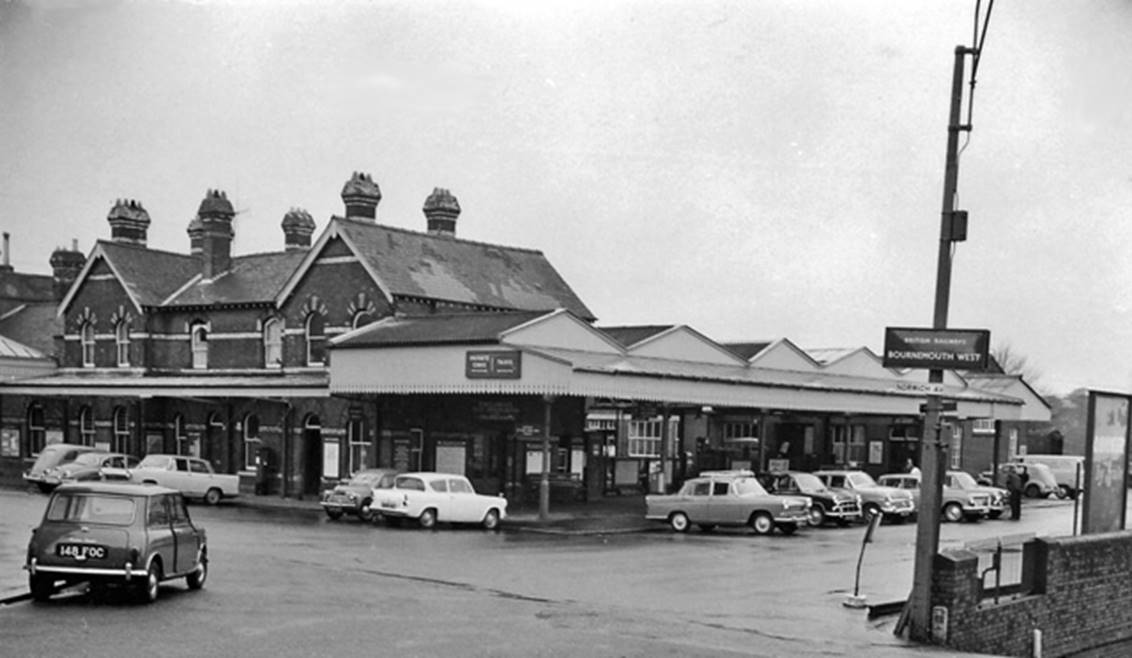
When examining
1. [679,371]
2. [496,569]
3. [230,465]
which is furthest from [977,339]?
[230,465]

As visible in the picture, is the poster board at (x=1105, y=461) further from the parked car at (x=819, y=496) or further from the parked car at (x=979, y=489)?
the parked car at (x=979, y=489)

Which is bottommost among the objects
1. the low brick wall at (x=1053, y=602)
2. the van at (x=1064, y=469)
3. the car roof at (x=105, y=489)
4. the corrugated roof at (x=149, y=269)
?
the low brick wall at (x=1053, y=602)

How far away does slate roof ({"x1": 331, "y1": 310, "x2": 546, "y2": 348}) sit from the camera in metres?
37.9

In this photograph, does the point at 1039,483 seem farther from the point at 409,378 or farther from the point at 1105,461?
the point at 1105,461

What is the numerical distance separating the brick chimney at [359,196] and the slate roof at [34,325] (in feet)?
69.2

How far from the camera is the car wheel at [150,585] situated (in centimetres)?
1750

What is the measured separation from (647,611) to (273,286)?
3254 cm

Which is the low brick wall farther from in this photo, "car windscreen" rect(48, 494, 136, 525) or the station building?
the station building

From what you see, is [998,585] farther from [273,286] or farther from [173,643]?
[273,286]

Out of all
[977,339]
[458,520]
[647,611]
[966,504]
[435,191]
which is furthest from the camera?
[435,191]

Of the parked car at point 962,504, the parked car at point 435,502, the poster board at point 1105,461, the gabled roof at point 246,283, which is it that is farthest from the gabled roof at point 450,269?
the poster board at point 1105,461

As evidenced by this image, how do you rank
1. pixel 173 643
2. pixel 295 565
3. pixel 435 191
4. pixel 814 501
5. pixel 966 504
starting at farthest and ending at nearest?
pixel 435 191, pixel 966 504, pixel 814 501, pixel 295 565, pixel 173 643

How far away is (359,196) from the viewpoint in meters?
48.2

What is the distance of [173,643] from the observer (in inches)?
579
